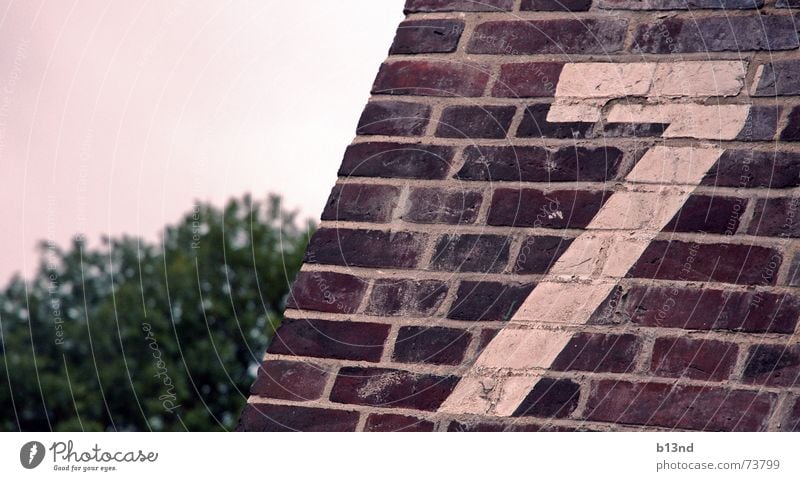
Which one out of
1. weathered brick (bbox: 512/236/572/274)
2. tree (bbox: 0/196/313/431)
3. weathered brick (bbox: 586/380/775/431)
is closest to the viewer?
weathered brick (bbox: 586/380/775/431)

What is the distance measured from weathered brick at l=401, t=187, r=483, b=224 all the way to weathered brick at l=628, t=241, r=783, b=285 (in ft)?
1.05

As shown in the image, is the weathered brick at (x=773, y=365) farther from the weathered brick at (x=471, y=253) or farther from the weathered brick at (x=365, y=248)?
the weathered brick at (x=365, y=248)

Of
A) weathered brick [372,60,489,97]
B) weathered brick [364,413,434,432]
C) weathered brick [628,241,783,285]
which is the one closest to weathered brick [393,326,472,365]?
→ weathered brick [364,413,434,432]

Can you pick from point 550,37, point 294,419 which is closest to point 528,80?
point 550,37

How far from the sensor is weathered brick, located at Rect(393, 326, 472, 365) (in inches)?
64.7

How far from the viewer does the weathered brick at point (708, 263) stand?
5.24 ft

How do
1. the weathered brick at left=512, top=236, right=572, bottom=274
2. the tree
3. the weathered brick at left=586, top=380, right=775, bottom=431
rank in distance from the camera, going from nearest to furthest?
1. the weathered brick at left=586, top=380, right=775, bottom=431
2. the weathered brick at left=512, top=236, right=572, bottom=274
3. the tree

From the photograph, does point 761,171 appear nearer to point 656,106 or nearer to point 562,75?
point 656,106

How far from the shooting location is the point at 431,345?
5.43 feet

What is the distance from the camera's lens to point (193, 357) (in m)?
14.9

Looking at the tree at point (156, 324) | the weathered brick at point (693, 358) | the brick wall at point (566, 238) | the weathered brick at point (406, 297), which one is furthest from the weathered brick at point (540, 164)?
the tree at point (156, 324)

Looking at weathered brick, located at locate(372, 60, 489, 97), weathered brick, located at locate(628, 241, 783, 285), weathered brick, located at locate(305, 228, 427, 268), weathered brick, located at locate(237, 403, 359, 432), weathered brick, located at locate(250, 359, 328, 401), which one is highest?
weathered brick, located at locate(372, 60, 489, 97)

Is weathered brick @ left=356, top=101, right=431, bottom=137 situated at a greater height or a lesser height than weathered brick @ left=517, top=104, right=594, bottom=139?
lesser

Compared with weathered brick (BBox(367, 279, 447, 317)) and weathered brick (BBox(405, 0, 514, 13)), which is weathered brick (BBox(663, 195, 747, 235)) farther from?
weathered brick (BBox(405, 0, 514, 13))
